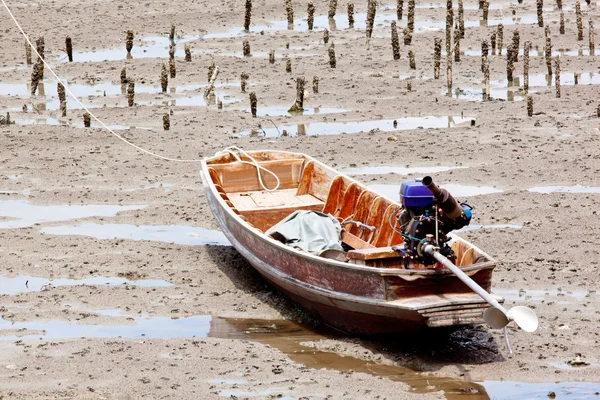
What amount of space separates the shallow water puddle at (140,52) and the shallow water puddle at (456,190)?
44.0ft

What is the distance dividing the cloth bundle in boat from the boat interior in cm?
42

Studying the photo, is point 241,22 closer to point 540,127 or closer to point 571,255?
point 540,127

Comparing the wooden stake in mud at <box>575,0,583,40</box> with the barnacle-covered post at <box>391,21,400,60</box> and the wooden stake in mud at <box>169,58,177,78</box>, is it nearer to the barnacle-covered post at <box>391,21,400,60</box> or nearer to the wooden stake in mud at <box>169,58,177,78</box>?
the barnacle-covered post at <box>391,21,400,60</box>

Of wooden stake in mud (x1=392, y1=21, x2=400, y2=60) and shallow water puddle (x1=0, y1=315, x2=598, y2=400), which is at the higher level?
wooden stake in mud (x1=392, y1=21, x2=400, y2=60)

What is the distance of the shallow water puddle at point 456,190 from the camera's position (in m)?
15.7

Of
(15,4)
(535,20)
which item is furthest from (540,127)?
(15,4)

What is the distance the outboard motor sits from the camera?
978cm

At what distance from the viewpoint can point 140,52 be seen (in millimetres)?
29047

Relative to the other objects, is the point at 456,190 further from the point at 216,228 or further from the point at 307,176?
the point at 216,228

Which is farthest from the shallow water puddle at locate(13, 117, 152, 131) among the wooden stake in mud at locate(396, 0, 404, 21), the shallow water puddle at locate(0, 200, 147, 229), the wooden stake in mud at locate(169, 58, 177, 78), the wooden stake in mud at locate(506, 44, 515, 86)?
the wooden stake in mud at locate(396, 0, 404, 21)

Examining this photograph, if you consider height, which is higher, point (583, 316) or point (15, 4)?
point (15, 4)

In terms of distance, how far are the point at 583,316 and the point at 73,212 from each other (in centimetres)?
799

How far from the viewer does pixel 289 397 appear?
9133mm

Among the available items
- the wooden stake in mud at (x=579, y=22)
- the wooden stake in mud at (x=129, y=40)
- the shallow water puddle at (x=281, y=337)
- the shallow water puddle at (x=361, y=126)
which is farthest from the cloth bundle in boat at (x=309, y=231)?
the wooden stake in mud at (x=579, y=22)
